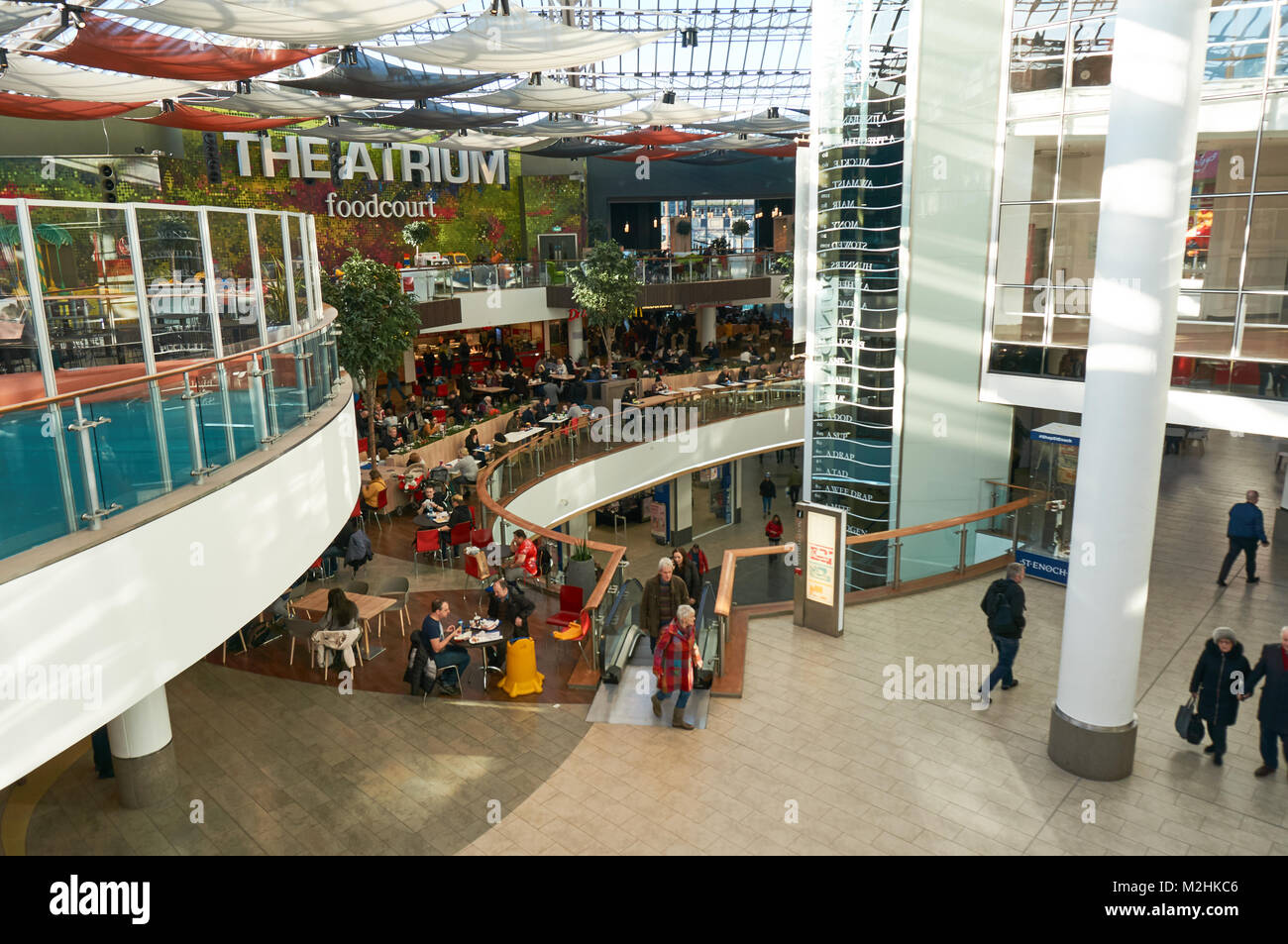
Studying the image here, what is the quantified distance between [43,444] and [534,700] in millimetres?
4986

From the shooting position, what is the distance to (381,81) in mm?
15516

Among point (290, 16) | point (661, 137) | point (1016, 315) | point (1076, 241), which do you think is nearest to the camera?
point (290, 16)

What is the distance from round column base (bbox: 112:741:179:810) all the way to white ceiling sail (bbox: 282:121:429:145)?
60.3 feet

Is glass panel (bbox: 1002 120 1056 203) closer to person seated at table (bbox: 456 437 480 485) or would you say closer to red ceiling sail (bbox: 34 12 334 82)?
person seated at table (bbox: 456 437 480 485)

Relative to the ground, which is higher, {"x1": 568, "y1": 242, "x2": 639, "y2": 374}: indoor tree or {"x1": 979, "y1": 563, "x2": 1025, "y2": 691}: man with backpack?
{"x1": 568, "y1": 242, "x2": 639, "y2": 374}: indoor tree

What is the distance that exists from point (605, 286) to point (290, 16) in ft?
43.7

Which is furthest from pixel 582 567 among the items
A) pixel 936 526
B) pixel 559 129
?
pixel 559 129

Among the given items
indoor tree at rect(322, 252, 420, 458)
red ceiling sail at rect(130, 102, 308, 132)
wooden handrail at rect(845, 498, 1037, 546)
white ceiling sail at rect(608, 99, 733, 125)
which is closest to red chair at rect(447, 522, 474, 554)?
indoor tree at rect(322, 252, 420, 458)

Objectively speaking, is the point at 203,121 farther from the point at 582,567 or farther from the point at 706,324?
the point at 706,324

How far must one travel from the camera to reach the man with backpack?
799cm

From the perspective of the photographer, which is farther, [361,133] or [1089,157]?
[361,133]

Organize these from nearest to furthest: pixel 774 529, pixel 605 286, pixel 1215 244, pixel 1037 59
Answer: pixel 1037 59 → pixel 1215 244 → pixel 774 529 → pixel 605 286

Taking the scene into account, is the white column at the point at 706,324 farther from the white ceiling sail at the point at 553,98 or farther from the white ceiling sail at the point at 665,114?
the white ceiling sail at the point at 553,98
